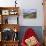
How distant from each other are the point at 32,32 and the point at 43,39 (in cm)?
41

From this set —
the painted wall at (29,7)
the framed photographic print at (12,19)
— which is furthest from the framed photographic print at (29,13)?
the framed photographic print at (12,19)

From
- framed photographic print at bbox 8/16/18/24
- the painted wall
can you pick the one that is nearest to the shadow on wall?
the painted wall

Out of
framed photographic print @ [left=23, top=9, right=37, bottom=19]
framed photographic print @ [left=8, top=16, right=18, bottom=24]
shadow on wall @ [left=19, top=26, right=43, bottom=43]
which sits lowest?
shadow on wall @ [left=19, top=26, right=43, bottom=43]

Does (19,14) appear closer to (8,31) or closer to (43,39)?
(8,31)

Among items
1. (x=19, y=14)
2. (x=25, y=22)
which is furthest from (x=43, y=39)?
(x=19, y=14)

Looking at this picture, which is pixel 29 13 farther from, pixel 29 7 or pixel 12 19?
pixel 12 19

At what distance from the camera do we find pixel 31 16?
476cm

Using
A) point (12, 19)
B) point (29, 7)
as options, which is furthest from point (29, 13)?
point (12, 19)

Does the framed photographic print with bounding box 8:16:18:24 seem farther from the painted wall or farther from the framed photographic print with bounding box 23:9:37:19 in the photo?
the framed photographic print with bounding box 23:9:37:19

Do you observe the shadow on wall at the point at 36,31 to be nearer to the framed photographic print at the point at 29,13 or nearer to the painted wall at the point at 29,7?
the painted wall at the point at 29,7

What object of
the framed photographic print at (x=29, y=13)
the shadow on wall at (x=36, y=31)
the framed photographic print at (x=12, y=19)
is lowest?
the shadow on wall at (x=36, y=31)

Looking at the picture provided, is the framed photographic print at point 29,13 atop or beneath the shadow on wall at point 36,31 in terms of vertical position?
atop

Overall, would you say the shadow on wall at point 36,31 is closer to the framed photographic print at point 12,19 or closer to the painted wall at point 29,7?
the painted wall at point 29,7

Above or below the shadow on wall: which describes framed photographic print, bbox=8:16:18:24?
above
